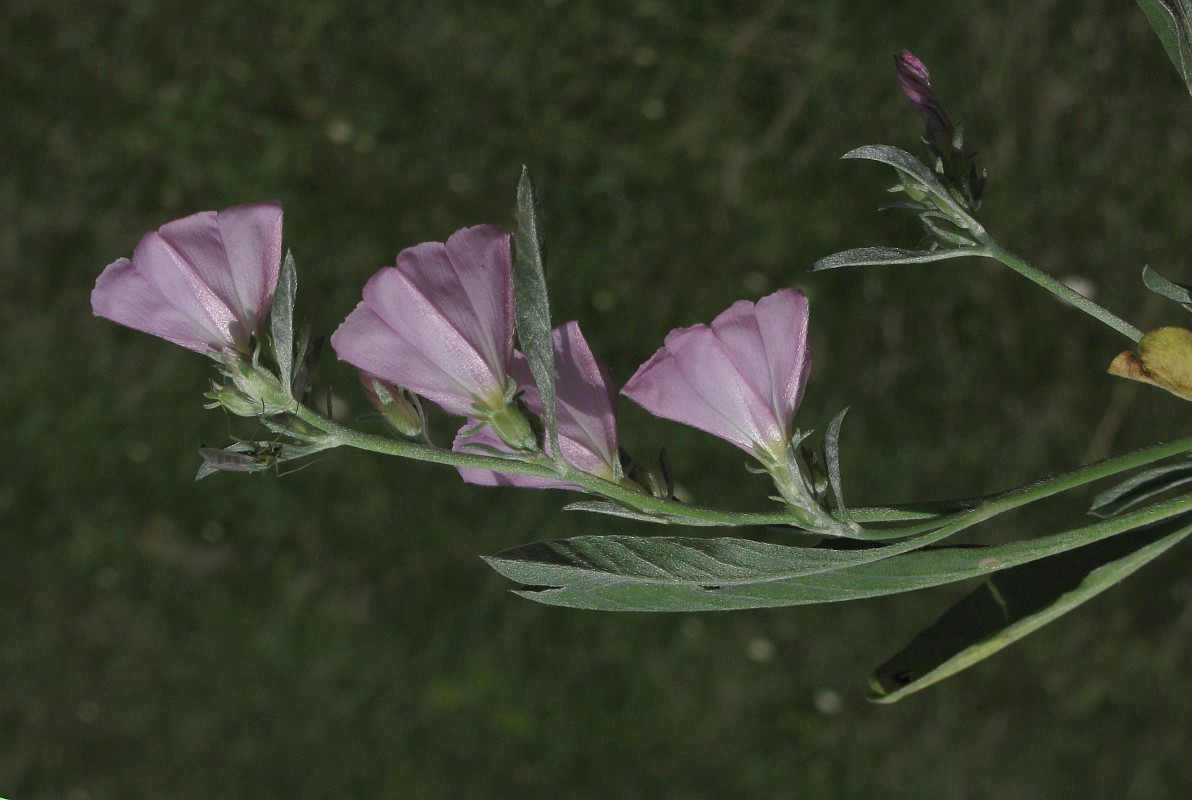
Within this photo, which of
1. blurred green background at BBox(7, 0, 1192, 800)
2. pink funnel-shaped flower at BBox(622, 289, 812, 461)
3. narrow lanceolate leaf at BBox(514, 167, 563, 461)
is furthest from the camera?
Answer: blurred green background at BBox(7, 0, 1192, 800)

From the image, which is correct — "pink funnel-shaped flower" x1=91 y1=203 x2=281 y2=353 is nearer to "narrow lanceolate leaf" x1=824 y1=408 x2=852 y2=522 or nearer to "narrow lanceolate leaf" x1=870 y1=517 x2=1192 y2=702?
"narrow lanceolate leaf" x1=824 y1=408 x2=852 y2=522

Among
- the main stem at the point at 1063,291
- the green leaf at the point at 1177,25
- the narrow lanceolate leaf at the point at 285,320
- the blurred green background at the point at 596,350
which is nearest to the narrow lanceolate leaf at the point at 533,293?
the narrow lanceolate leaf at the point at 285,320

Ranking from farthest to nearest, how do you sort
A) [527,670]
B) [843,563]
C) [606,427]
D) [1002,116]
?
[527,670], [1002,116], [606,427], [843,563]

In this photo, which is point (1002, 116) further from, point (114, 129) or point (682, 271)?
point (114, 129)

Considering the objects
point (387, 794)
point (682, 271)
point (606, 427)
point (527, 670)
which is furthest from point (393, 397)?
point (387, 794)

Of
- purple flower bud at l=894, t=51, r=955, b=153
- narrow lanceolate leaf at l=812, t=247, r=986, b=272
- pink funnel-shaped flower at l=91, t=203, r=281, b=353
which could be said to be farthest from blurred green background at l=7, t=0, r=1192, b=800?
pink funnel-shaped flower at l=91, t=203, r=281, b=353
